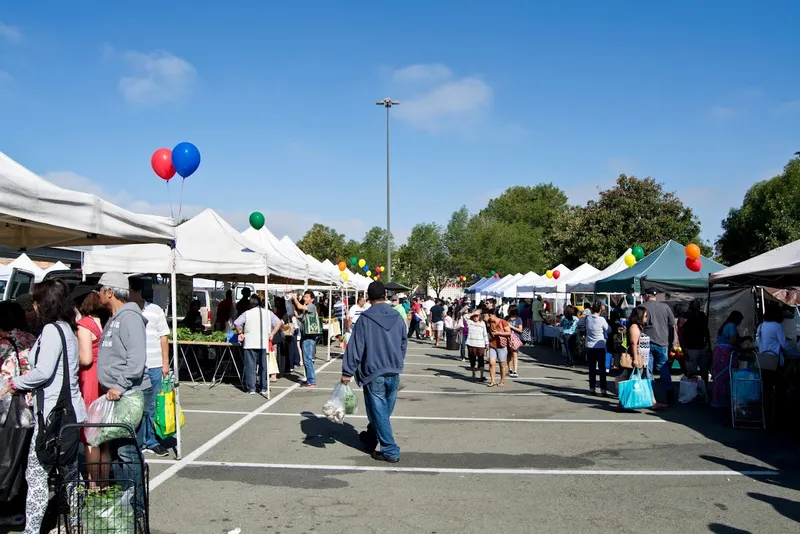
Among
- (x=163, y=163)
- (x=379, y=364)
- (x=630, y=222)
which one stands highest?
(x=630, y=222)

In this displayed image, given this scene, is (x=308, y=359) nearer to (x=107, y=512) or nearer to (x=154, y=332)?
(x=154, y=332)

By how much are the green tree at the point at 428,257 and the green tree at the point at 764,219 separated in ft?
76.4

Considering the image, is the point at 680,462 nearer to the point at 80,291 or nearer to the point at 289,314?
the point at 80,291

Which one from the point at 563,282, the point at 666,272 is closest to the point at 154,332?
the point at 666,272

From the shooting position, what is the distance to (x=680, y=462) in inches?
272

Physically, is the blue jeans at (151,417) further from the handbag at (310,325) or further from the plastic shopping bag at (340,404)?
the handbag at (310,325)

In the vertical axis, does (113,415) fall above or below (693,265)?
below

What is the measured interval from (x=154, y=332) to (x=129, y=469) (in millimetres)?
2532

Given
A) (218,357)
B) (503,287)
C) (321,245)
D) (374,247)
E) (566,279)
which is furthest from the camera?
(374,247)

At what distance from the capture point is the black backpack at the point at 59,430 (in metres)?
4.18

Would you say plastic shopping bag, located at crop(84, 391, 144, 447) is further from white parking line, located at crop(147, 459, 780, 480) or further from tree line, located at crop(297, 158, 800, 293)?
tree line, located at crop(297, 158, 800, 293)

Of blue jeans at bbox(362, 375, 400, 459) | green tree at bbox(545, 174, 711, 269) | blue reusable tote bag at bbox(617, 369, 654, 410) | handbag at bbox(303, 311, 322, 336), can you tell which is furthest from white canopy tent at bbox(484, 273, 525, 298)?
blue jeans at bbox(362, 375, 400, 459)

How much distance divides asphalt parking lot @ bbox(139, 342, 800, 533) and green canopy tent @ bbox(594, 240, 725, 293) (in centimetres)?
536

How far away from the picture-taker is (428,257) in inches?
2379
